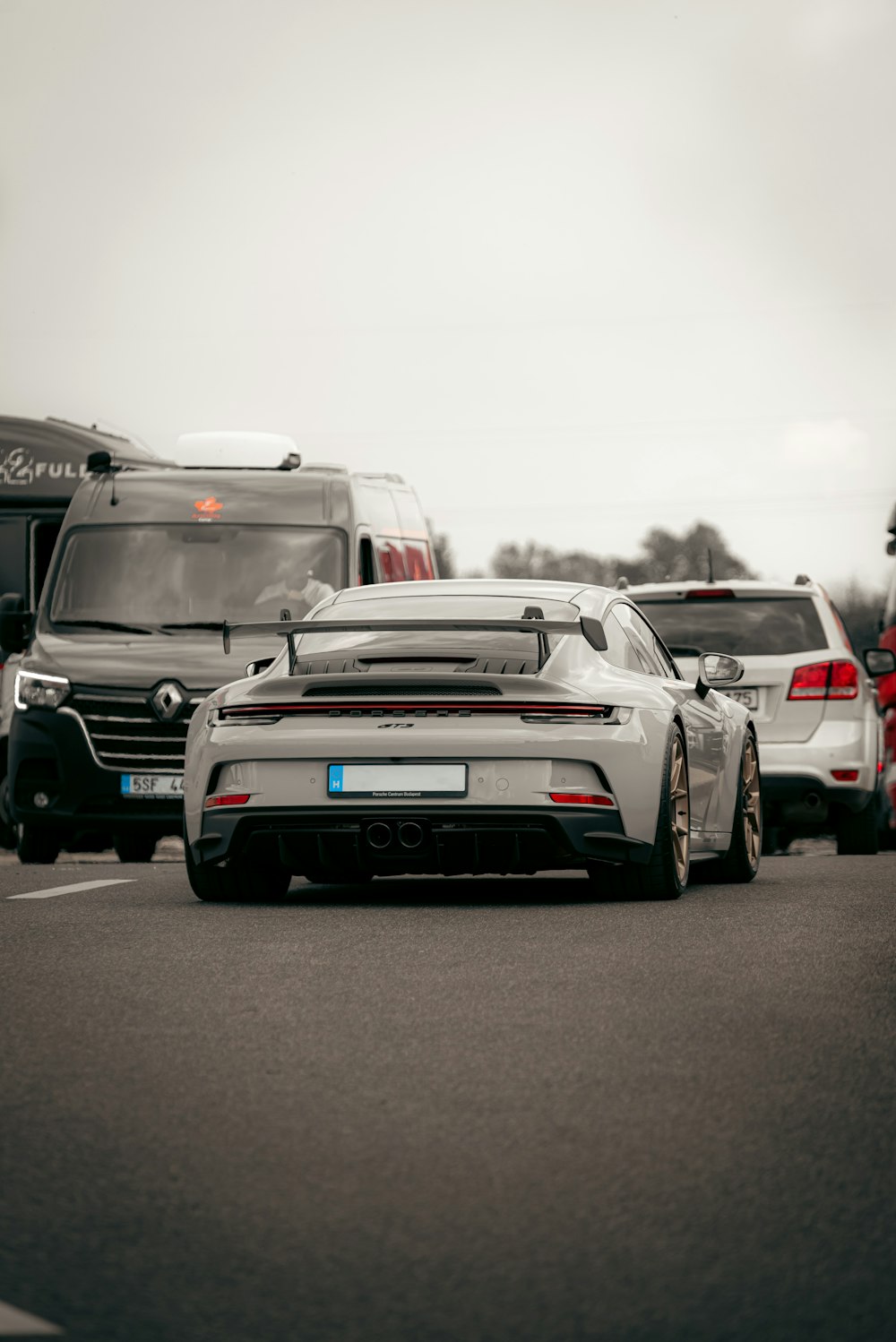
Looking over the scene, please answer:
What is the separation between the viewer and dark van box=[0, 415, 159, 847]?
18.6m

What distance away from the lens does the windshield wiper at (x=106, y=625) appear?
14.8m

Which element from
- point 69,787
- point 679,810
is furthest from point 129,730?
point 679,810

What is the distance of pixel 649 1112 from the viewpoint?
4.93 m

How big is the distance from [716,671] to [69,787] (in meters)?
4.90

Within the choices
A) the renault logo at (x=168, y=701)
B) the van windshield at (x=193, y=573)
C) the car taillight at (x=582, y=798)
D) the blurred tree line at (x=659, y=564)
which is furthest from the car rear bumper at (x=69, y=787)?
the blurred tree line at (x=659, y=564)

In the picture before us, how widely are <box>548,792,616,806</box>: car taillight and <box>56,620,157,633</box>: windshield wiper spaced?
627 cm

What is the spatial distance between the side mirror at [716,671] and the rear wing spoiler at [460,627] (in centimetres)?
133

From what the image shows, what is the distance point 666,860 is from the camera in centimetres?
941

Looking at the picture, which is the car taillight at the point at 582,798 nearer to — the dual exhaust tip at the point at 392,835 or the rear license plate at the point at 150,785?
the dual exhaust tip at the point at 392,835

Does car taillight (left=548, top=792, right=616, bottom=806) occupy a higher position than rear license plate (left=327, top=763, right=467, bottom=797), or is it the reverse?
rear license plate (left=327, top=763, right=467, bottom=797)

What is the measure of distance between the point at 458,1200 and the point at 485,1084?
1.10 meters

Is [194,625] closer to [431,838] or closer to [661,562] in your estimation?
[431,838]

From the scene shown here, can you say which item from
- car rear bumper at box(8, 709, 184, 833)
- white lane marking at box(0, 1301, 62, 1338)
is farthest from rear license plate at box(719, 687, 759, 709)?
white lane marking at box(0, 1301, 62, 1338)

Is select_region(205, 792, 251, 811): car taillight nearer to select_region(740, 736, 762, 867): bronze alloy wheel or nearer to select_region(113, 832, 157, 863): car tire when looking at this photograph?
select_region(740, 736, 762, 867): bronze alloy wheel
